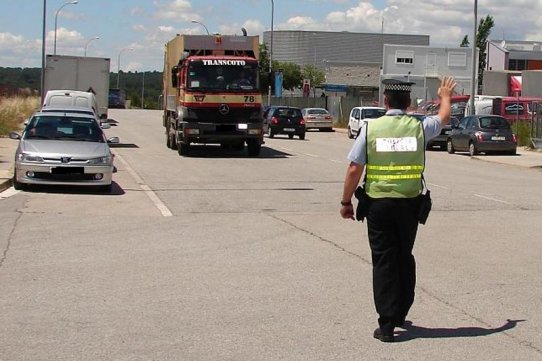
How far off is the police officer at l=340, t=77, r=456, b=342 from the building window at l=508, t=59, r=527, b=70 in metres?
81.1

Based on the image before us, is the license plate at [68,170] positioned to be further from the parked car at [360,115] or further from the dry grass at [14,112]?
the parked car at [360,115]

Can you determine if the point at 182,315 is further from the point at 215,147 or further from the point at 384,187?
the point at 215,147

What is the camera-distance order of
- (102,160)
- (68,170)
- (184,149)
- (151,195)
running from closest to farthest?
(68,170)
(102,160)
(151,195)
(184,149)

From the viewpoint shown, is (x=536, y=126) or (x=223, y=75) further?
(x=536, y=126)

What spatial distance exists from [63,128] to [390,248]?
41.8 feet

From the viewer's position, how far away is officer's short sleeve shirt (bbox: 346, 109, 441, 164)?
671cm

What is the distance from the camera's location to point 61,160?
16.8m

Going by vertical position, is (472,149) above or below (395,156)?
below

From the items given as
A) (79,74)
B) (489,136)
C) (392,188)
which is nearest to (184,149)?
(79,74)

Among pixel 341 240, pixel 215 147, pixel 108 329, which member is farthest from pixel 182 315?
pixel 215 147

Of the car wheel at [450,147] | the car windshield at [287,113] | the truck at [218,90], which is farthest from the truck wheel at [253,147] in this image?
the car windshield at [287,113]

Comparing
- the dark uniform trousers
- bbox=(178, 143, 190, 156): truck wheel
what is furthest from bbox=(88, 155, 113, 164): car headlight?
bbox=(178, 143, 190, 156): truck wheel

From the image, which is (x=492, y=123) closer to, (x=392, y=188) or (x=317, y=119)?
(x=317, y=119)

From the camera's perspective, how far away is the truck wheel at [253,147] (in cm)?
2877
